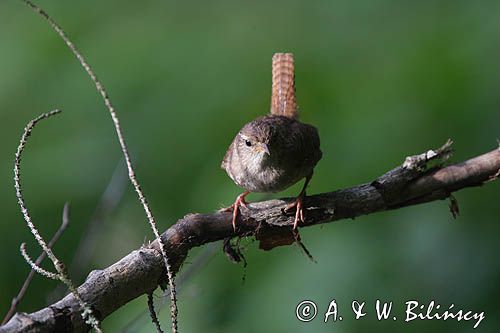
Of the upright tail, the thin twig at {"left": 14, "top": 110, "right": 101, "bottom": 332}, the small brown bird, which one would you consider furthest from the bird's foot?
the thin twig at {"left": 14, "top": 110, "right": 101, "bottom": 332}

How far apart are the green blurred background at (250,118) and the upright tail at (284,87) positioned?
0.15 metres

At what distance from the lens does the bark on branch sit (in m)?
2.18

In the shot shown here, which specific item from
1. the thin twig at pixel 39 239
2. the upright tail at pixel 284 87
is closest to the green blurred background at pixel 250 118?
the upright tail at pixel 284 87

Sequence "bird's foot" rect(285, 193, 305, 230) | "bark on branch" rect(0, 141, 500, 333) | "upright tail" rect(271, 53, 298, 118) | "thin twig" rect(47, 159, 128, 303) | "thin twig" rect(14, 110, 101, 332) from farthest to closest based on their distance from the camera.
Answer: "upright tail" rect(271, 53, 298, 118) → "thin twig" rect(47, 159, 128, 303) → "bird's foot" rect(285, 193, 305, 230) → "bark on branch" rect(0, 141, 500, 333) → "thin twig" rect(14, 110, 101, 332)

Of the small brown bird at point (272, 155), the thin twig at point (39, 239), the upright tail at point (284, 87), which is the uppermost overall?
the upright tail at point (284, 87)

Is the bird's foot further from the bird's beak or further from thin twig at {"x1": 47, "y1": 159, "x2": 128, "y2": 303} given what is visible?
thin twig at {"x1": 47, "y1": 159, "x2": 128, "y2": 303}

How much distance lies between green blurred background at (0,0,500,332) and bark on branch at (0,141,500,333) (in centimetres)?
17

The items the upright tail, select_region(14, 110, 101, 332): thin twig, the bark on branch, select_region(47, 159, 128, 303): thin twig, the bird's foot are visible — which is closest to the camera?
select_region(14, 110, 101, 332): thin twig

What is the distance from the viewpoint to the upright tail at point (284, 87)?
142 inches

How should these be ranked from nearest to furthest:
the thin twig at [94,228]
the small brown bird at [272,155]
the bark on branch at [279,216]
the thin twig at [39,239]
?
the thin twig at [39,239] < the bark on branch at [279,216] < the thin twig at [94,228] < the small brown bird at [272,155]

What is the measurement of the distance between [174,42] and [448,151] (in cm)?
225

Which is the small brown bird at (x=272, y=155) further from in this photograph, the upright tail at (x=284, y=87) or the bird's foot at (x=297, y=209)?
the bird's foot at (x=297, y=209)

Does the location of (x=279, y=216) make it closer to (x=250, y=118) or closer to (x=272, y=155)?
(x=272, y=155)

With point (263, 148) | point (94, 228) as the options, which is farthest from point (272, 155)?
point (94, 228)
